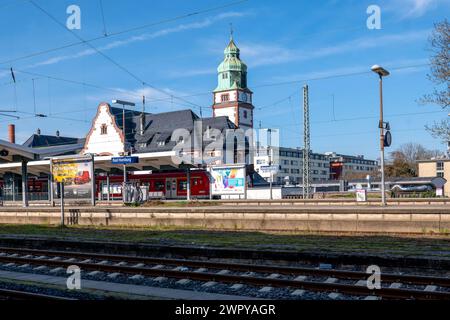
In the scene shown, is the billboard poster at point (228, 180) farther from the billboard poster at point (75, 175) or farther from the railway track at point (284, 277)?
the railway track at point (284, 277)

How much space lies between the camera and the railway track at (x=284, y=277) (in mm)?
9211

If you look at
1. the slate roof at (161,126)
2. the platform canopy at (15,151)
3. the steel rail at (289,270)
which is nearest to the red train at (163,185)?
the platform canopy at (15,151)

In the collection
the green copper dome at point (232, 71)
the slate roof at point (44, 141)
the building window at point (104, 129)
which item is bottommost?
the slate roof at point (44, 141)

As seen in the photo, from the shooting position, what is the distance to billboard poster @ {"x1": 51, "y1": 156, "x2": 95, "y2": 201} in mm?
27469

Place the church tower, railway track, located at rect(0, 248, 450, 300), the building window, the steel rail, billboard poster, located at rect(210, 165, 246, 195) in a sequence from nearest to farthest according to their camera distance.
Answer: railway track, located at rect(0, 248, 450, 300) → the steel rail → billboard poster, located at rect(210, 165, 246, 195) → the building window → the church tower

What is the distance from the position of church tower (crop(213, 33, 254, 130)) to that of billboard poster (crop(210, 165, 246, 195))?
6438 cm

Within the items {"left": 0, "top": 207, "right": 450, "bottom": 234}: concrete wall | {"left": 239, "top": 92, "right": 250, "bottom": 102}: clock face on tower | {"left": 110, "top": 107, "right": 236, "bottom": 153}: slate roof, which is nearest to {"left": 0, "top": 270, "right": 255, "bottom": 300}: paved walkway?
{"left": 0, "top": 207, "right": 450, "bottom": 234}: concrete wall

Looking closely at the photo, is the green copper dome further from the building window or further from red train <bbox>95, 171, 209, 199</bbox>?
red train <bbox>95, 171, 209, 199</bbox>

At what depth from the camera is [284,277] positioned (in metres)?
11.2

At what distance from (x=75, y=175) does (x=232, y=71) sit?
8725 cm

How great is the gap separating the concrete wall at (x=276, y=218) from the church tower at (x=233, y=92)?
3179 inches

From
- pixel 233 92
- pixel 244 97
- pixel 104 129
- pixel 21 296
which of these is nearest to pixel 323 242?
pixel 21 296
